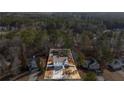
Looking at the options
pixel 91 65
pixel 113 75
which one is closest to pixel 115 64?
pixel 113 75

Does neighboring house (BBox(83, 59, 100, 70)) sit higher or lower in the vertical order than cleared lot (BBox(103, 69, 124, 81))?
higher

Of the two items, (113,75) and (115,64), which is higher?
(115,64)

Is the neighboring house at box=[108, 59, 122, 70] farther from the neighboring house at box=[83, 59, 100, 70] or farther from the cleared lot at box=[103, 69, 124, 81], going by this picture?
the neighboring house at box=[83, 59, 100, 70]

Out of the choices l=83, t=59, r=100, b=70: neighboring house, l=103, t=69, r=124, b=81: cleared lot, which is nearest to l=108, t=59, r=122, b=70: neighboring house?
l=103, t=69, r=124, b=81: cleared lot

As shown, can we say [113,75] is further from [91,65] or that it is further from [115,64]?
[91,65]

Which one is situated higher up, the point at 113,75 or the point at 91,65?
the point at 91,65

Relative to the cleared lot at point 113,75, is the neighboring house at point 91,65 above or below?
above

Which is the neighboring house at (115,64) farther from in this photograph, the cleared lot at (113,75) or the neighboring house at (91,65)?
the neighboring house at (91,65)

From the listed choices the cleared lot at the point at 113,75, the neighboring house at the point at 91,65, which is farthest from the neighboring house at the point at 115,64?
the neighboring house at the point at 91,65

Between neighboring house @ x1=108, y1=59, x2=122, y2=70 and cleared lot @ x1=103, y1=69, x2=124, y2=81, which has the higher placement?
neighboring house @ x1=108, y1=59, x2=122, y2=70

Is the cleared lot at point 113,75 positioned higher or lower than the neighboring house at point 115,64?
lower
